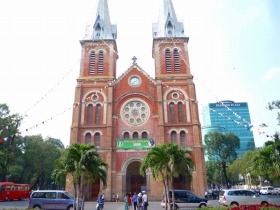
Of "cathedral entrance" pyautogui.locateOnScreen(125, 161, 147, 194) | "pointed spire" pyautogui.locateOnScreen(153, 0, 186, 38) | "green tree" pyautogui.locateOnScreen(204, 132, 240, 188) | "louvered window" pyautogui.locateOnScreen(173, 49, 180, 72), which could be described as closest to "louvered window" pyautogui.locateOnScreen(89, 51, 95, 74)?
"pointed spire" pyautogui.locateOnScreen(153, 0, 186, 38)

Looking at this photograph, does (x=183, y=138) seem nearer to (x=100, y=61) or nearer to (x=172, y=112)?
(x=172, y=112)

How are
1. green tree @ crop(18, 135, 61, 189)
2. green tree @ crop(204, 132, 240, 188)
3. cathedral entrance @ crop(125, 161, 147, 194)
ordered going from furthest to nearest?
green tree @ crop(204, 132, 240, 188) → green tree @ crop(18, 135, 61, 189) → cathedral entrance @ crop(125, 161, 147, 194)

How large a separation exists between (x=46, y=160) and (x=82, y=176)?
32.5 metres

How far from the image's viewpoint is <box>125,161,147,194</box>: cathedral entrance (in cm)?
3444

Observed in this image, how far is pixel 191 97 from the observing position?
3634 cm

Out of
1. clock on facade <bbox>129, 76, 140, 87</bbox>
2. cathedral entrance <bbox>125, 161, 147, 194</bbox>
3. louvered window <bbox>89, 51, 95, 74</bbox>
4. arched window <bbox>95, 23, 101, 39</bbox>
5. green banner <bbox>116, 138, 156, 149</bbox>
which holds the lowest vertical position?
cathedral entrance <bbox>125, 161, 147, 194</bbox>

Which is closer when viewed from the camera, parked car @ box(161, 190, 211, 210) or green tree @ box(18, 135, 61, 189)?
parked car @ box(161, 190, 211, 210)

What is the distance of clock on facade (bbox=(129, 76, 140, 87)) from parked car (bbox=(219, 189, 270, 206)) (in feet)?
69.1

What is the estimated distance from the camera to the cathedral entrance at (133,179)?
34.4 metres

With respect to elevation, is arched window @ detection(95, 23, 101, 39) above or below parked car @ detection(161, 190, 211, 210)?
above

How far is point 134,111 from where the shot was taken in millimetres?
36438

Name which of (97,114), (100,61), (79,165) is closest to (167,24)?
(100,61)

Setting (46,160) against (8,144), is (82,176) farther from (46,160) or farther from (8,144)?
(46,160)

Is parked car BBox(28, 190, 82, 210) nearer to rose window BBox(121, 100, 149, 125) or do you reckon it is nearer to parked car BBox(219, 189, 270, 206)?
parked car BBox(219, 189, 270, 206)
